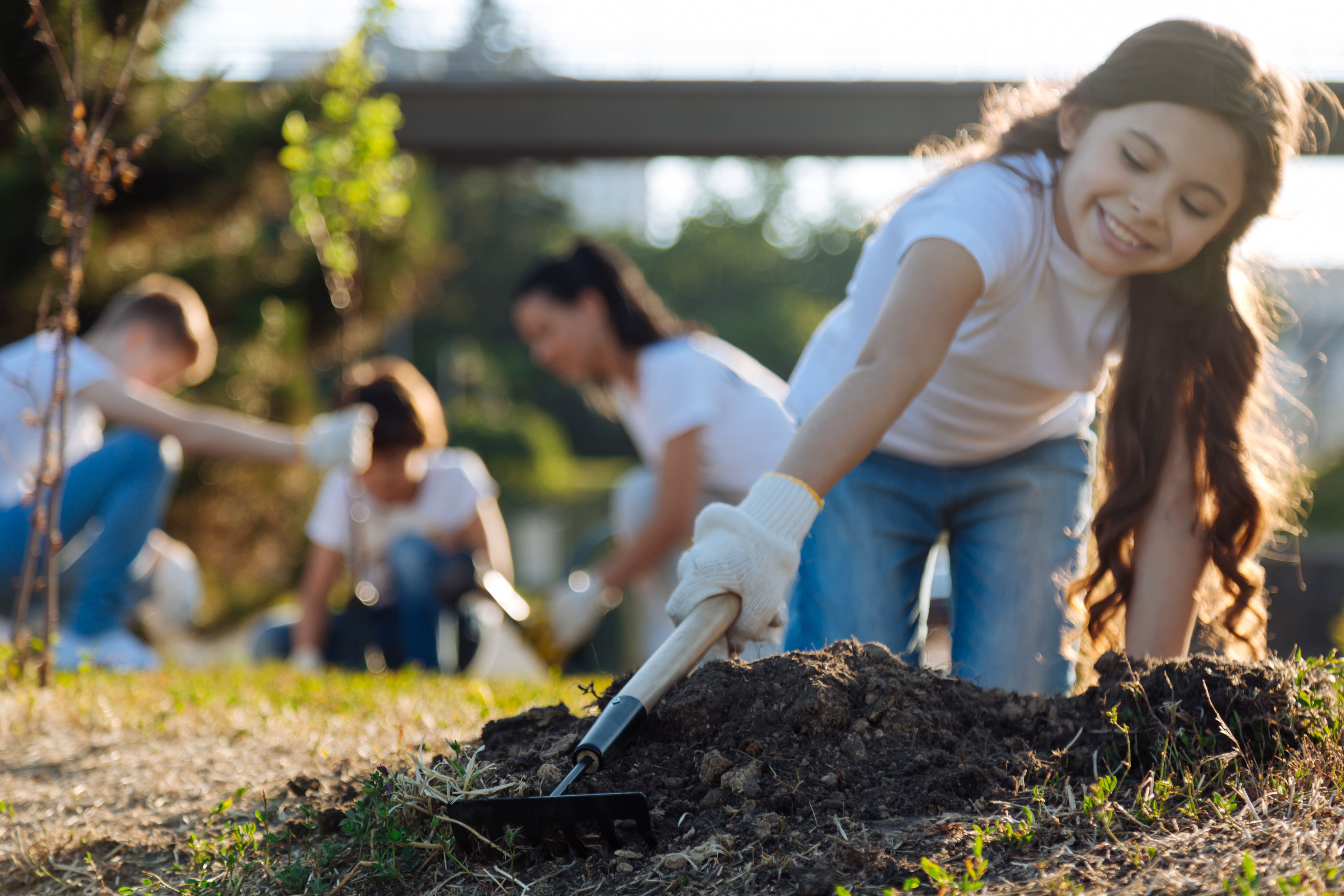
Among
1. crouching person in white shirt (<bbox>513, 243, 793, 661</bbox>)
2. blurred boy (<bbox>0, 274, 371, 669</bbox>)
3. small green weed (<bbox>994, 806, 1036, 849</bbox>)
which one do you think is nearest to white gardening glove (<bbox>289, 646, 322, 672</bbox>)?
blurred boy (<bbox>0, 274, 371, 669</bbox>)

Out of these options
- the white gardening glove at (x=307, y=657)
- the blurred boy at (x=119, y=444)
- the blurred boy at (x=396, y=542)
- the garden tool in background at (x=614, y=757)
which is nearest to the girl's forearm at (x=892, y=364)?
the garden tool in background at (x=614, y=757)

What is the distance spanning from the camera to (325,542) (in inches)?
206

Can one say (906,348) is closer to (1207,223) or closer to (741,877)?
(1207,223)

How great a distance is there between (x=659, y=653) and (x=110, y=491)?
368cm

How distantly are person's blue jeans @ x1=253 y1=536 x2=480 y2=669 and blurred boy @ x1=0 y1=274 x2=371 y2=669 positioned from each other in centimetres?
58

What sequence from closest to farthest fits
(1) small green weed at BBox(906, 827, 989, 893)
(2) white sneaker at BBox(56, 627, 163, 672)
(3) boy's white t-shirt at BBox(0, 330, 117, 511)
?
(1) small green weed at BBox(906, 827, 989, 893)
(2) white sneaker at BBox(56, 627, 163, 672)
(3) boy's white t-shirt at BBox(0, 330, 117, 511)

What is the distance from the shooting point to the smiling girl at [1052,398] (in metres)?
2.00

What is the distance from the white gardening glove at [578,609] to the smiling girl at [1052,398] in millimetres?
1948

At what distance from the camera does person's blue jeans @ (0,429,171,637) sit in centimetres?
432

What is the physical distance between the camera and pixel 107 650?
4.24 metres

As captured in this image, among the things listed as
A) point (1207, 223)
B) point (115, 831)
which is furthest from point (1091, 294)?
point (115, 831)

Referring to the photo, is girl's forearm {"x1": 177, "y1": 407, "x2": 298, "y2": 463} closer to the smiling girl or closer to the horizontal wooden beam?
the smiling girl

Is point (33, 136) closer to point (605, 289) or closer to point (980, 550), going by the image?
point (605, 289)

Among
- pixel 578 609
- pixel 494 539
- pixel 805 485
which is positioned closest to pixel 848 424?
pixel 805 485
